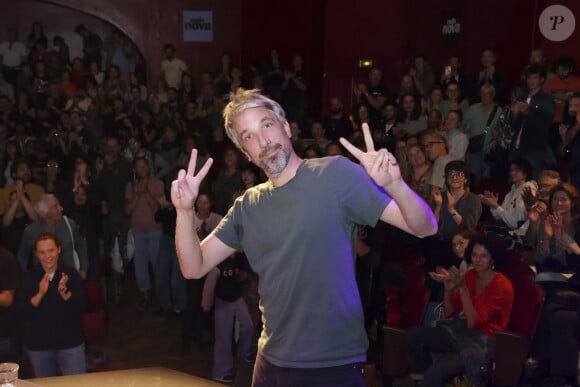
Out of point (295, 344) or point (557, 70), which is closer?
point (295, 344)

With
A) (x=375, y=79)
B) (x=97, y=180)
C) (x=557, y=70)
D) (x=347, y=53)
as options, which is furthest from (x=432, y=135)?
(x=347, y=53)

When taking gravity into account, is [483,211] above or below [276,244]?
below

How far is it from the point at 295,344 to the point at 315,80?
10726 millimetres

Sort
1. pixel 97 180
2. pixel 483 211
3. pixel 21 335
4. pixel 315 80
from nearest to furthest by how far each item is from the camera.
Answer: pixel 21 335 → pixel 483 211 → pixel 97 180 → pixel 315 80

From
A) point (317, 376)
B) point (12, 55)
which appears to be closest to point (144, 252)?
point (317, 376)

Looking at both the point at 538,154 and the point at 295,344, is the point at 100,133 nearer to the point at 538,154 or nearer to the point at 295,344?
the point at 538,154

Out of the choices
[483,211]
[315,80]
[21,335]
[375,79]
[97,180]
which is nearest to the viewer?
[21,335]

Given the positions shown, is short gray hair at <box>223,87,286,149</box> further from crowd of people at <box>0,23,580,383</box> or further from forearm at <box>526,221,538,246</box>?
forearm at <box>526,221,538,246</box>

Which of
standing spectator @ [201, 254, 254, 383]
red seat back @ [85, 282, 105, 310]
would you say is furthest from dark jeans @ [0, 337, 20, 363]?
standing spectator @ [201, 254, 254, 383]

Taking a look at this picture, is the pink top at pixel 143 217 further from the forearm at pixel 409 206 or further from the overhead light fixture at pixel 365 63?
the forearm at pixel 409 206

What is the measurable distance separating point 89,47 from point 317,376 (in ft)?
42.3

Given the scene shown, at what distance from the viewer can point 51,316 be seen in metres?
5.53

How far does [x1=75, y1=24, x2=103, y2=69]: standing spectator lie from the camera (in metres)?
14.6

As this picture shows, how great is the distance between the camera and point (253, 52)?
14312 mm
